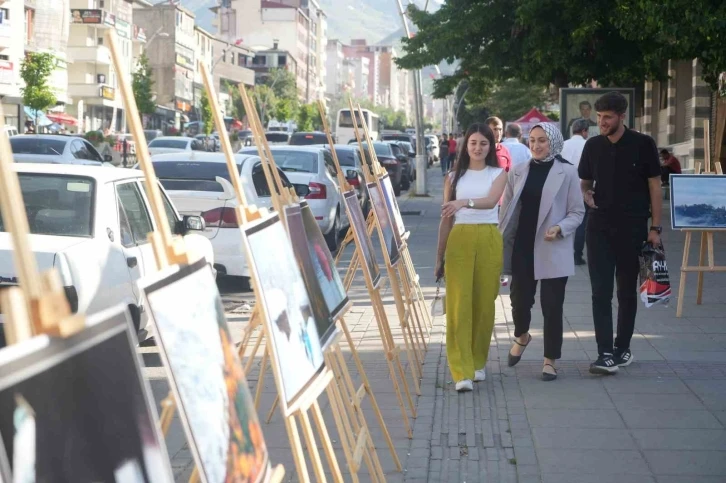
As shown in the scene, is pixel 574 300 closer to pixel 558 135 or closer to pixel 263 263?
pixel 558 135

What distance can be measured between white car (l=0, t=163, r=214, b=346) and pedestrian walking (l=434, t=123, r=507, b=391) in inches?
68.6

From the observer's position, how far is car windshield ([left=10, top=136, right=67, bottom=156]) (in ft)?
77.4

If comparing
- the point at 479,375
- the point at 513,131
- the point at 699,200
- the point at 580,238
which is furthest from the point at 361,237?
the point at 580,238

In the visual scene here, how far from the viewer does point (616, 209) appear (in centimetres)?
810

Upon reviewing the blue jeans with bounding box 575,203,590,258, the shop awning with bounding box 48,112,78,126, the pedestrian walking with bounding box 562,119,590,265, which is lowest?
the blue jeans with bounding box 575,203,590,258

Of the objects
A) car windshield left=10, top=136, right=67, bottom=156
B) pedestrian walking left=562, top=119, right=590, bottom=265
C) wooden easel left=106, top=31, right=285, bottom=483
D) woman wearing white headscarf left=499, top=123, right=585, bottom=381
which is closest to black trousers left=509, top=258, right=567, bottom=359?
woman wearing white headscarf left=499, top=123, right=585, bottom=381

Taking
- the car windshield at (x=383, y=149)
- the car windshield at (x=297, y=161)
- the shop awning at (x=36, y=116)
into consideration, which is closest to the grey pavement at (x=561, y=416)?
the car windshield at (x=297, y=161)

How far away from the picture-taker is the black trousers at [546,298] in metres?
8.09

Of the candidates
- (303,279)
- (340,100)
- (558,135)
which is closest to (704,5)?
(558,135)

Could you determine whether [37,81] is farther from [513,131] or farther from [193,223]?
[193,223]

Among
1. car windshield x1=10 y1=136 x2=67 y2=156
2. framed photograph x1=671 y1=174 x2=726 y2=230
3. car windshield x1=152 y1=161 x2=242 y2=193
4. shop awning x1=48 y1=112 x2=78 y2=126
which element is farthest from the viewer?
shop awning x1=48 y1=112 x2=78 y2=126

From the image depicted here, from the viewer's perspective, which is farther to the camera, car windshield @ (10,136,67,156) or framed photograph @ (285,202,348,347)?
car windshield @ (10,136,67,156)

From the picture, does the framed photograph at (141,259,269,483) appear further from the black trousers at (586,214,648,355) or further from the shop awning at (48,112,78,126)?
the shop awning at (48,112,78,126)

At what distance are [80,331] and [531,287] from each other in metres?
6.25
